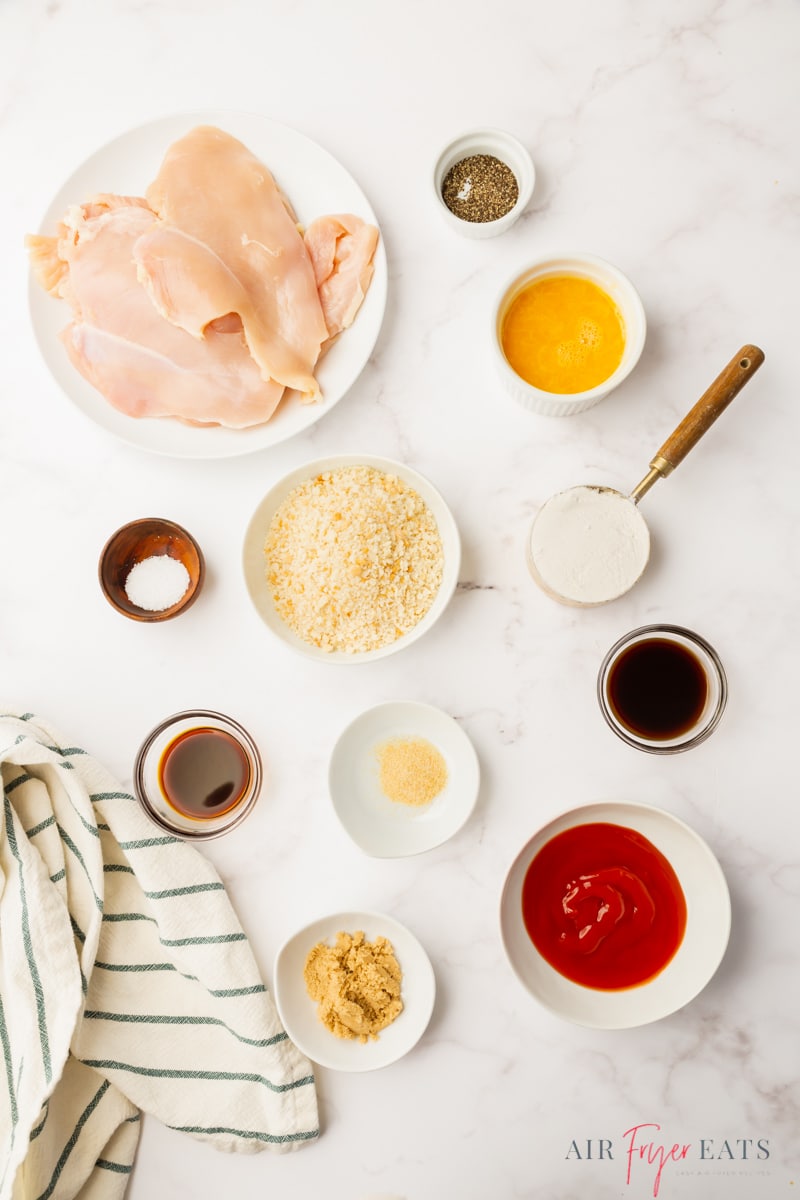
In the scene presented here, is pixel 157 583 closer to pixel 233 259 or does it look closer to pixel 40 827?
pixel 40 827

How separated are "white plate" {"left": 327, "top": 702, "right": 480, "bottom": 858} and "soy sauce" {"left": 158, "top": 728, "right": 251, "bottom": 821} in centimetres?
19

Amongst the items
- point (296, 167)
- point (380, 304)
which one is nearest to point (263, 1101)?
point (380, 304)

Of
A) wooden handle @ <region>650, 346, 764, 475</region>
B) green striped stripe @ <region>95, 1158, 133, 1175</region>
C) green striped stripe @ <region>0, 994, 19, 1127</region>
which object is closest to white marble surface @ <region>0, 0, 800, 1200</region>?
green striped stripe @ <region>95, 1158, 133, 1175</region>

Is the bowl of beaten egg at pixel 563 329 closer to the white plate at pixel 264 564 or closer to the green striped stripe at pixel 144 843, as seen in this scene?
the white plate at pixel 264 564

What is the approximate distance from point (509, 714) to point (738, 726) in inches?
17.1

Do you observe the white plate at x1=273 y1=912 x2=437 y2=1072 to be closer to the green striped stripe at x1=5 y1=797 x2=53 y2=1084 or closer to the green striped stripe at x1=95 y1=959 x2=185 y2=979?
the green striped stripe at x1=95 y1=959 x2=185 y2=979

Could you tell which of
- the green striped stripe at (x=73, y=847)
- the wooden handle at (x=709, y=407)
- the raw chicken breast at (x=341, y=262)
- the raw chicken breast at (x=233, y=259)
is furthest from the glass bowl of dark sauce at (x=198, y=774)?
the wooden handle at (x=709, y=407)

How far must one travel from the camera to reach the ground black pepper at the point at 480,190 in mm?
1661

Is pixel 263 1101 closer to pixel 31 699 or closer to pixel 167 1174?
pixel 167 1174

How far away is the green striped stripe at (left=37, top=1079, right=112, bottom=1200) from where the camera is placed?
1537mm

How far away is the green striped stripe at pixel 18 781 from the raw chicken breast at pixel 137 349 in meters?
0.71

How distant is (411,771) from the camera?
5.31 feet

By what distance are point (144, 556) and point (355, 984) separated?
90 centimetres

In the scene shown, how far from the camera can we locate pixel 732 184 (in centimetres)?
170
